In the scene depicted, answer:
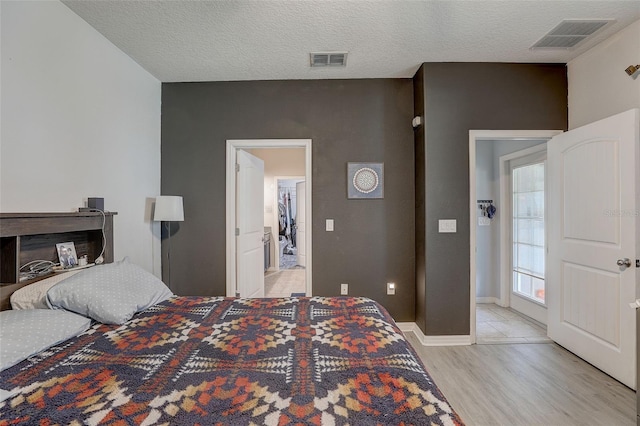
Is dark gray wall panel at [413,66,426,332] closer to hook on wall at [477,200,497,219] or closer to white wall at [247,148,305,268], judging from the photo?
hook on wall at [477,200,497,219]

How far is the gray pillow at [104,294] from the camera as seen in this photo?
1441mm

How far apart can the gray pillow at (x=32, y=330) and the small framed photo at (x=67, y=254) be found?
66 cm

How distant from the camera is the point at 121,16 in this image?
2094 millimetres

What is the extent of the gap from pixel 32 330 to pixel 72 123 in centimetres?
154

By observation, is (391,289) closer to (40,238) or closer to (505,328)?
(505,328)

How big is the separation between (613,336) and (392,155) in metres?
2.39

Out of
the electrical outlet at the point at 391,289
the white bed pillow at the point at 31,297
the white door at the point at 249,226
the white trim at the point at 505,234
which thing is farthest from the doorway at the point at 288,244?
Result: the white bed pillow at the point at 31,297

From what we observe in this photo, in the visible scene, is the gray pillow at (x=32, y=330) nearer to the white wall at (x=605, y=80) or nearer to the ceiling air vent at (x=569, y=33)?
the ceiling air vent at (x=569, y=33)

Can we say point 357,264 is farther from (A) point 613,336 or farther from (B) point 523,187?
(B) point 523,187

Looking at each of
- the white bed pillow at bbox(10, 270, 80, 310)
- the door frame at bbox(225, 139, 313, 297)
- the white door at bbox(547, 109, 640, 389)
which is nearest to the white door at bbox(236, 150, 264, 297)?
the door frame at bbox(225, 139, 313, 297)

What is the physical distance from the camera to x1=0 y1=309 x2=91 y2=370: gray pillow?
109 centimetres

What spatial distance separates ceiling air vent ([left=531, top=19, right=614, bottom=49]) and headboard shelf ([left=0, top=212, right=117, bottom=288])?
3.93 m

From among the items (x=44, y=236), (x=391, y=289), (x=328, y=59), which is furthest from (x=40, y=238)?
(x=391, y=289)

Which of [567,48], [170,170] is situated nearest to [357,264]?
[170,170]
